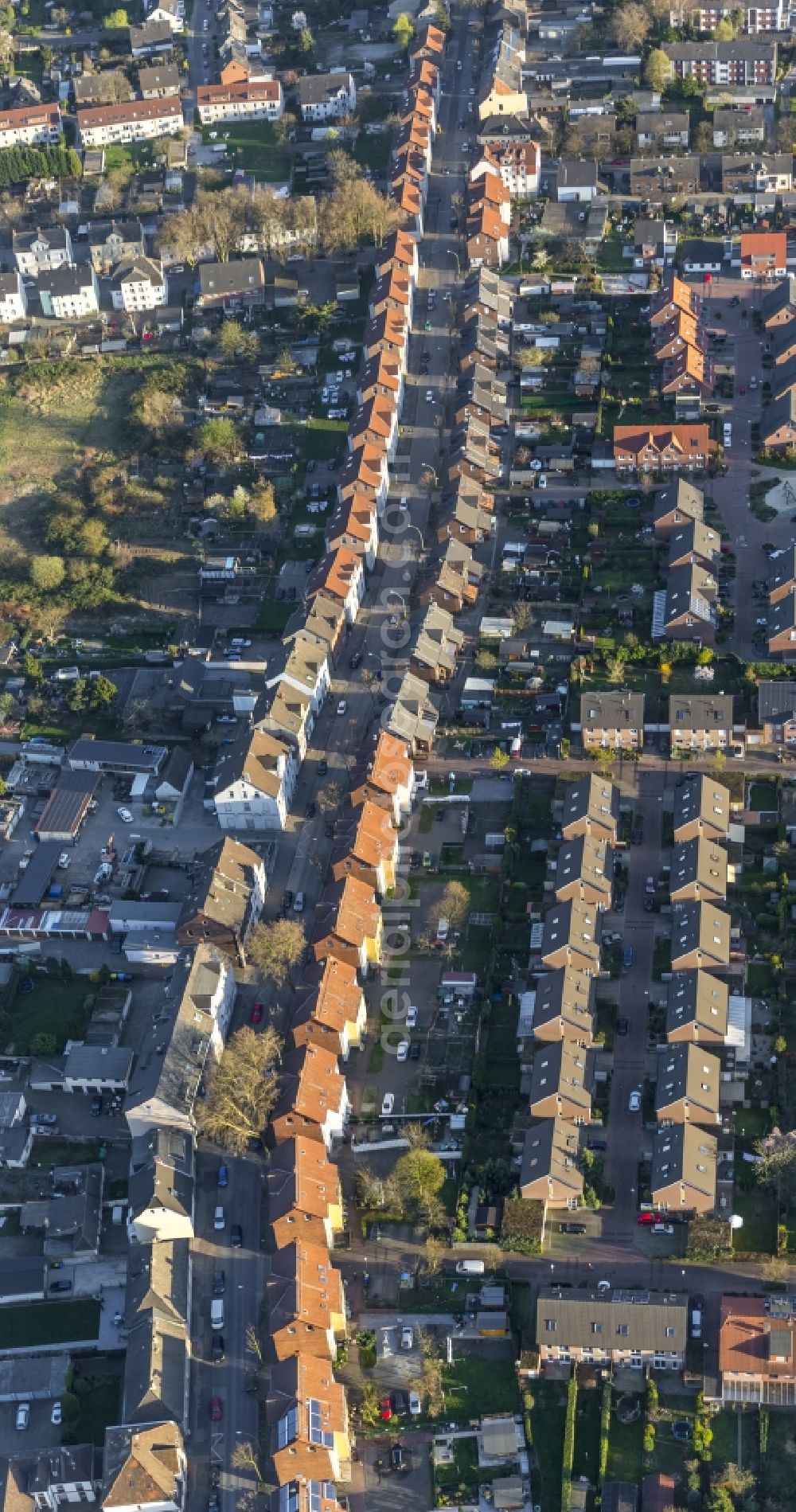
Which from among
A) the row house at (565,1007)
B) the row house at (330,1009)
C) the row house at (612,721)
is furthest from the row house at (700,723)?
the row house at (330,1009)

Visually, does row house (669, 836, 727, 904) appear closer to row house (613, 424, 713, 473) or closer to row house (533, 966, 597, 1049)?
row house (533, 966, 597, 1049)

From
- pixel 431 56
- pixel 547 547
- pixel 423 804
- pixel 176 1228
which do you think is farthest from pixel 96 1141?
pixel 431 56

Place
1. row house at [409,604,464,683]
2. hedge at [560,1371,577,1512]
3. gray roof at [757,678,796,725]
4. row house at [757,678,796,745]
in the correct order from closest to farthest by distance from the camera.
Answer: hedge at [560,1371,577,1512]
row house at [757,678,796,745]
gray roof at [757,678,796,725]
row house at [409,604,464,683]

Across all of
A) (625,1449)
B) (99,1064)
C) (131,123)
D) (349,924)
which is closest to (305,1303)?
(625,1449)

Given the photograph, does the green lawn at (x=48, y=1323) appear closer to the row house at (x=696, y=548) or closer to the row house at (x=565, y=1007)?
the row house at (x=565, y=1007)

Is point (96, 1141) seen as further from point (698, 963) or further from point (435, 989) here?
point (698, 963)

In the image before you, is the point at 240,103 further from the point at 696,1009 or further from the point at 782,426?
the point at 696,1009

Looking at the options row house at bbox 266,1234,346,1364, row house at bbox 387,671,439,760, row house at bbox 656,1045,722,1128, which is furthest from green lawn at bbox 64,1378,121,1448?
row house at bbox 387,671,439,760
